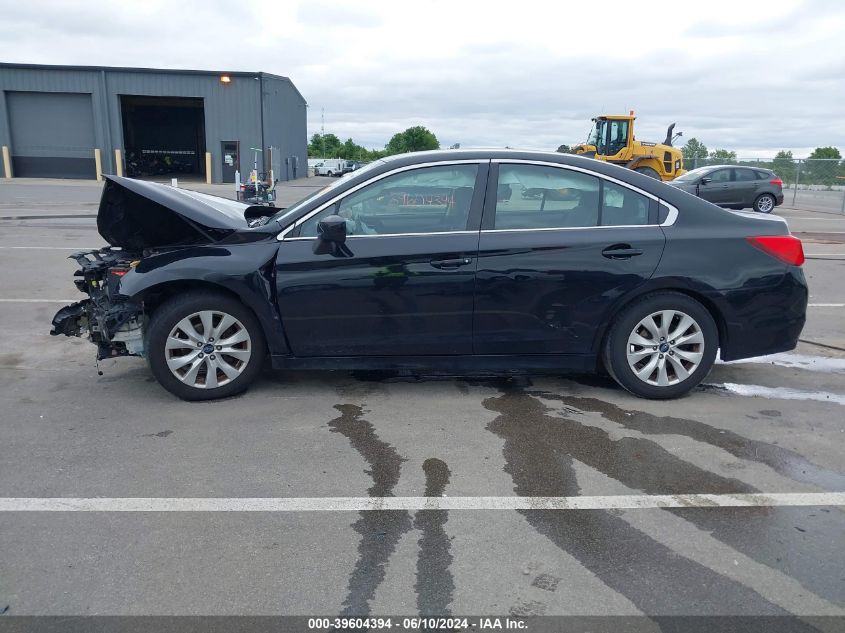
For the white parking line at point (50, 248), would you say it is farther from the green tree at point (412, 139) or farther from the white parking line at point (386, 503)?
the green tree at point (412, 139)

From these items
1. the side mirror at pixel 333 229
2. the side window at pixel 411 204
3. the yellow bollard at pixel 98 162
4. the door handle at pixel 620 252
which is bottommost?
the door handle at pixel 620 252

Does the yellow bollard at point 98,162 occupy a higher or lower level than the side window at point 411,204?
higher

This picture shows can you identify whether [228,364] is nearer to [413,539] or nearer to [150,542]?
[150,542]

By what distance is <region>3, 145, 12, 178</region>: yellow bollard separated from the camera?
37375 millimetres

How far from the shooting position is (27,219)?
17.6 metres

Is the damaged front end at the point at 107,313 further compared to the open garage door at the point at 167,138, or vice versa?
the open garage door at the point at 167,138

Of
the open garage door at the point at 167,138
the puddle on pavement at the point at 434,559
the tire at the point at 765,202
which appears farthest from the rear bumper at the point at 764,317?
the open garage door at the point at 167,138

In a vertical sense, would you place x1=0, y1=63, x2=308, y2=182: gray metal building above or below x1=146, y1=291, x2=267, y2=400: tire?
above

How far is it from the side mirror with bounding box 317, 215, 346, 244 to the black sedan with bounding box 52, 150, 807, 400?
0.03 meters

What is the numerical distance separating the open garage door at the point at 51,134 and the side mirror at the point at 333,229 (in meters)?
38.6

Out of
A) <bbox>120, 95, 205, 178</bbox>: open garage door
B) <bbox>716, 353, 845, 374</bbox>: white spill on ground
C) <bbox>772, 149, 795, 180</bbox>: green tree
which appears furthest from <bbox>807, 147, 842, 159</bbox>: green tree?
<bbox>716, 353, 845, 374</bbox>: white spill on ground

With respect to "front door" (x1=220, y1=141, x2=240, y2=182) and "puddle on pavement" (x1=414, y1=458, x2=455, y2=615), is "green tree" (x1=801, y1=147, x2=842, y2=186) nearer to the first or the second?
"front door" (x1=220, y1=141, x2=240, y2=182)

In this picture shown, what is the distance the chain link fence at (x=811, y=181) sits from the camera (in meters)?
27.4

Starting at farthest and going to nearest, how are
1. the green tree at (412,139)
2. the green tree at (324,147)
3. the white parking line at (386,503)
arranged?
1. the green tree at (324,147)
2. the green tree at (412,139)
3. the white parking line at (386,503)
